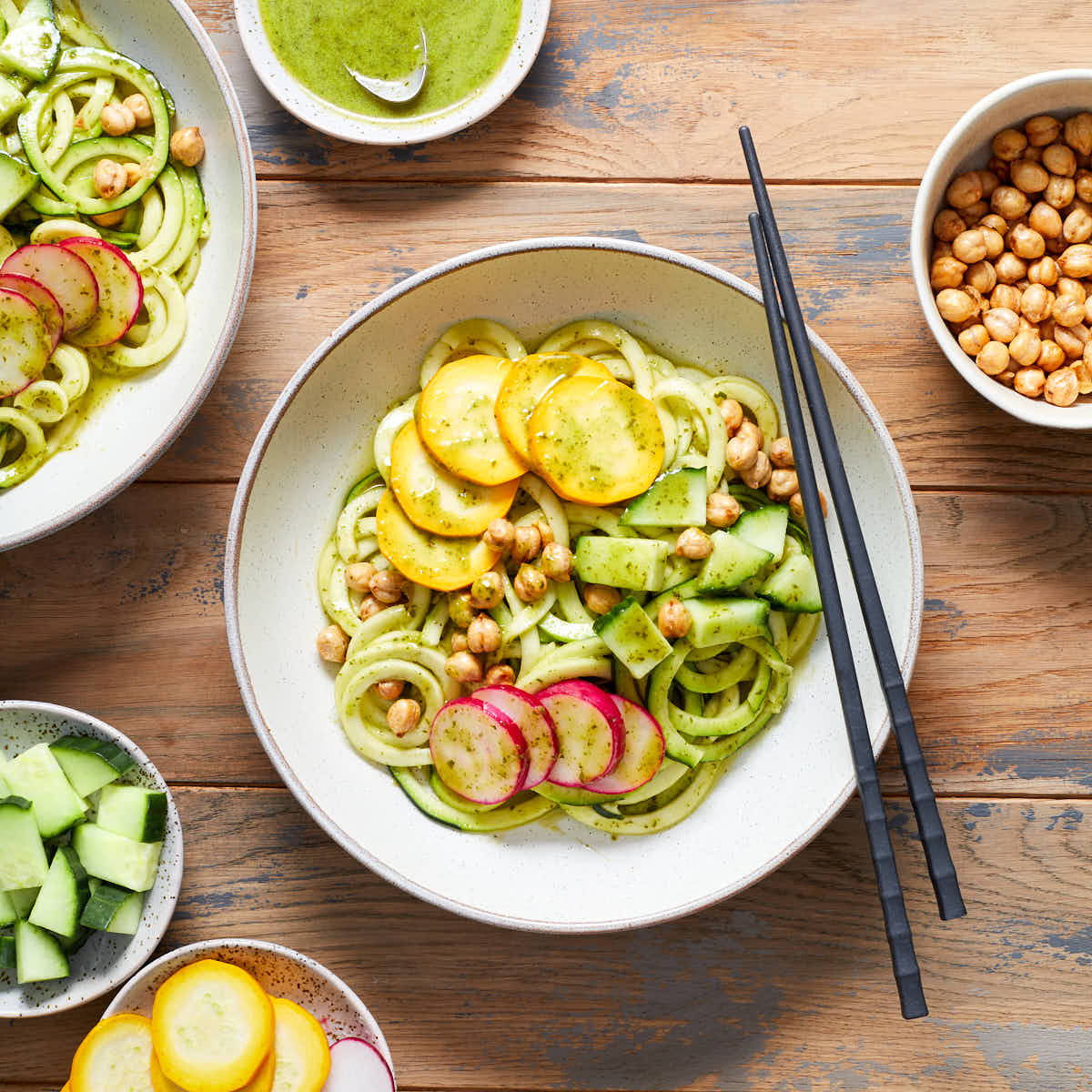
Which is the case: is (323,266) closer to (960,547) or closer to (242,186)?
(242,186)

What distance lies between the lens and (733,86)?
2.13 metres

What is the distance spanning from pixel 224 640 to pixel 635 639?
36.5 inches

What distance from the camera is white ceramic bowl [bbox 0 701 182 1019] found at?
2029 millimetres

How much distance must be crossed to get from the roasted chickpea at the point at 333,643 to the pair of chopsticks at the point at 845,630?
0.96 meters

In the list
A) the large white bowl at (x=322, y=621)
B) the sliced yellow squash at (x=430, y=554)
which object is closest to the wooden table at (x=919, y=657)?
the large white bowl at (x=322, y=621)

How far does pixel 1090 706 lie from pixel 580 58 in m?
1.80

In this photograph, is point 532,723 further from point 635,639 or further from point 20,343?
point 20,343

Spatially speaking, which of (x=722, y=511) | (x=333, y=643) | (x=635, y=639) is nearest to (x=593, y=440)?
(x=722, y=511)

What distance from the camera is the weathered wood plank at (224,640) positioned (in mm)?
2152

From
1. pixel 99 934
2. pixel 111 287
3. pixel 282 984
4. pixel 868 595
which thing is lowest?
pixel 282 984

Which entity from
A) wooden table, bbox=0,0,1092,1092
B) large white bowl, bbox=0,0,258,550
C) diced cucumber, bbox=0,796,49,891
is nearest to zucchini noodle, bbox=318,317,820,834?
large white bowl, bbox=0,0,258,550

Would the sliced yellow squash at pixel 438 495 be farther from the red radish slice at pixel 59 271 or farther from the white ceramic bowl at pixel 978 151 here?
the white ceramic bowl at pixel 978 151

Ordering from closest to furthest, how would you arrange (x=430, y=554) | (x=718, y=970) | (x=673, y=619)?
(x=673, y=619), (x=430, y=554), (x=718, y=970)

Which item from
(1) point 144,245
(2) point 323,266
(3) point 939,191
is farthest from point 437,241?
(3) point 939,191
